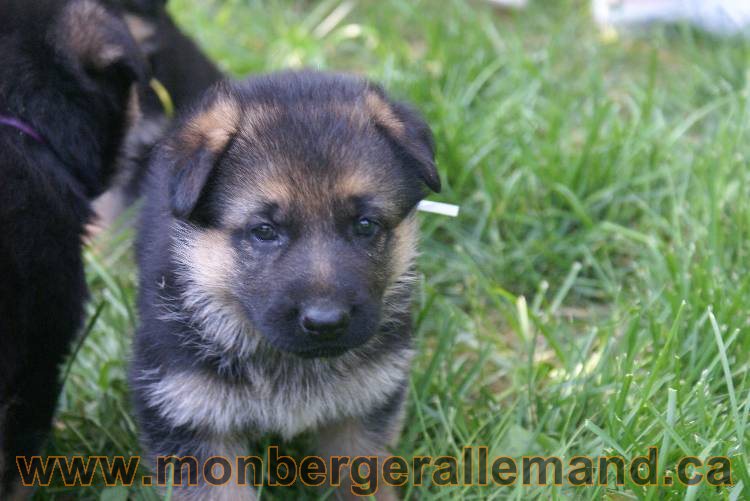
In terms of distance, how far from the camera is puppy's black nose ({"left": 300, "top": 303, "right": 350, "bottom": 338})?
8.36ft

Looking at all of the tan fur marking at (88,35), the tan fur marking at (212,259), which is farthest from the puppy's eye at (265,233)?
the tan fur marking at (88,35)

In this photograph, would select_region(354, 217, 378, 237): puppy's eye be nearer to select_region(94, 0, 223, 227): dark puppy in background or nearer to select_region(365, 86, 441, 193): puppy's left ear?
select_region(365, 86, 441, 193): puppy's left ear

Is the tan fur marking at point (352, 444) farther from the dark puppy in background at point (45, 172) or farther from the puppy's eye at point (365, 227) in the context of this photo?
the dark puppy in background at point (45, 172)

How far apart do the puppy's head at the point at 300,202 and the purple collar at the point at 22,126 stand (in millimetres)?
484

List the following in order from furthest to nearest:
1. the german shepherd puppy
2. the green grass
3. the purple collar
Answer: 1. the green grass
2. the purple collar
3. the german shepherd puppy

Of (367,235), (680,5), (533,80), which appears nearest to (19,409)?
(367,235)

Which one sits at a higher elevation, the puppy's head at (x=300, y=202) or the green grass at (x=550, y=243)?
the puppy's head at (x=300, y=202)

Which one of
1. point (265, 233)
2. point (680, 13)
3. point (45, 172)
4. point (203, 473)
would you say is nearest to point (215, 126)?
point (265, 233)

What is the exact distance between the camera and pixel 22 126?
119 inches

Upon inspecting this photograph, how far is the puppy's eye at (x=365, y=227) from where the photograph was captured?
275 centimetres

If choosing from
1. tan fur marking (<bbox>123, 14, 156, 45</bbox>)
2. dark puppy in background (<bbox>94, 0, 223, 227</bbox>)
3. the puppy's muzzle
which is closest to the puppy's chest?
the puppy's muzzle

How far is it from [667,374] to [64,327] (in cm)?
197

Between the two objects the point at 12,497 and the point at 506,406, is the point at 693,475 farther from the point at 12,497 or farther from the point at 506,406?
the point at 12,497

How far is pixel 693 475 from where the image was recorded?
109 inches
